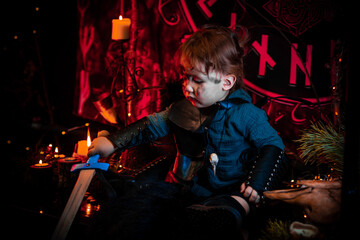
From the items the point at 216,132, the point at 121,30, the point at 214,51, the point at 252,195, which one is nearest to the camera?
the point at 252,195

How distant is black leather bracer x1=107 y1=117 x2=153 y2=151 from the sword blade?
25 cm

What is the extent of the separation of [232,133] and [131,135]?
488mm

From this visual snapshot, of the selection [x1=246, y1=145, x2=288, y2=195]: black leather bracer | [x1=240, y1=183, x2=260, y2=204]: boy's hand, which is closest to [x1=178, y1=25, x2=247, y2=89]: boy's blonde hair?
[x1=246, y1=145, x2=288, y2=195]: black leather bracer

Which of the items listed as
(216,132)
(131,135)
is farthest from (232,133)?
(131,135)

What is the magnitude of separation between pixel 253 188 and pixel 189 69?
56cm

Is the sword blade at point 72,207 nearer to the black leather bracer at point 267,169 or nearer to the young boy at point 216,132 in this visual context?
the young boy at point 216,132

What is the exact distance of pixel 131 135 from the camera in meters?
1.51

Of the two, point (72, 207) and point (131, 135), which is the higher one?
point (131, 135)

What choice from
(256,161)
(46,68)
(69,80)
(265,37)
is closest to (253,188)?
(256,161)

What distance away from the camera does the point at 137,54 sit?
2168mm

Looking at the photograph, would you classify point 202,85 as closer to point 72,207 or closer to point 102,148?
point 102,148

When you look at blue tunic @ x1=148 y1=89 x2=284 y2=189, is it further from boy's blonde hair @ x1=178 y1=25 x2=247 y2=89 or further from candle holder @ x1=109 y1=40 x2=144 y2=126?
candle holder @ x1=109 y1=40 x2=144 y2=126

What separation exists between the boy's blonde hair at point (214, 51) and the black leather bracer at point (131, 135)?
385 mm

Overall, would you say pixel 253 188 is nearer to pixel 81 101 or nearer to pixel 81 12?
pixel 81 101
